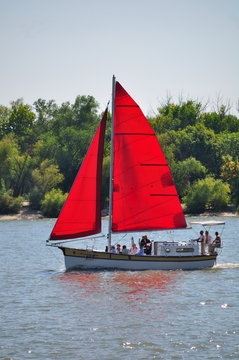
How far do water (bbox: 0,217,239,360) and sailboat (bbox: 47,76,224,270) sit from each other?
Answer: 0.86 metres

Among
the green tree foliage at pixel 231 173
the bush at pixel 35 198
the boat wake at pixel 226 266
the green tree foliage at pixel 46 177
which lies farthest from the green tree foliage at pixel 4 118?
the boat wake at pixel 226 266

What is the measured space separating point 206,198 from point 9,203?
98.1ft

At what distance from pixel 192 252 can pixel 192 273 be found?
56.7 inches

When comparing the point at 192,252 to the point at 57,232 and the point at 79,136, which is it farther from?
the point at 79,136

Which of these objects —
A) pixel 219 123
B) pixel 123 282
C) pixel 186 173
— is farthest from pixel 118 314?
pixel 219 123

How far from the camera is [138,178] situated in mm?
45031

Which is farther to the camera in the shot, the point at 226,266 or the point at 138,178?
the point at 226,266

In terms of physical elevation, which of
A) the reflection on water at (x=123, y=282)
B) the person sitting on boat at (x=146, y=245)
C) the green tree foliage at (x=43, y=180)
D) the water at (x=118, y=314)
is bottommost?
the water at (x=118, y=314)

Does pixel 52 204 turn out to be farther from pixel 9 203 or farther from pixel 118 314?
pixel 118 314

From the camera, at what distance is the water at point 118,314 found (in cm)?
2616

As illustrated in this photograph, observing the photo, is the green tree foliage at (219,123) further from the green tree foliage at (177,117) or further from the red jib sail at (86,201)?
the red jib sail at (86,201)

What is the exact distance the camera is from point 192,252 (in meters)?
44.7

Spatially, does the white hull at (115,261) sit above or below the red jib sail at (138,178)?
below

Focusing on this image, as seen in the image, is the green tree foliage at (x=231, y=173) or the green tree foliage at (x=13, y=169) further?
the green tree foliage at (x=13, y=169)
